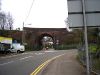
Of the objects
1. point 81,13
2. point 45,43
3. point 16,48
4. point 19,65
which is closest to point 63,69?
point 19,65

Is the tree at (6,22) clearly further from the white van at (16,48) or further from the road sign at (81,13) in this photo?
the road sign at (81,13)

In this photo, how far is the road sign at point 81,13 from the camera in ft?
32.2

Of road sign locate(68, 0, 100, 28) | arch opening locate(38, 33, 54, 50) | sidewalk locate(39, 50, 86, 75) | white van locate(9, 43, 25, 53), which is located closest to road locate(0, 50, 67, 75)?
sidewalk locate(39, 50, 86, 75)

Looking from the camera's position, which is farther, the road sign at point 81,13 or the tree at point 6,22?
the tree at point 6,22

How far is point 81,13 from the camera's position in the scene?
9.90 m

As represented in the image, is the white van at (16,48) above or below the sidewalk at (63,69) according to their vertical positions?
above

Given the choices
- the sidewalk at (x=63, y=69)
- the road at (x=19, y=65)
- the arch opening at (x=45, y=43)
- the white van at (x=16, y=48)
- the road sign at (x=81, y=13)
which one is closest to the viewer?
the road sign at (x=81, y=13)

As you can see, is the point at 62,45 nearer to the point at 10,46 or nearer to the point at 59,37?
the point at 59,37

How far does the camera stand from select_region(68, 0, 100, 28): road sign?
32.2 ft

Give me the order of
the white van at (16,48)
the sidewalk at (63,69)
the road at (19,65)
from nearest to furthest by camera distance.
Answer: the sidewalk at (63,69) → the road at (19,65) → the white van at (16,48)

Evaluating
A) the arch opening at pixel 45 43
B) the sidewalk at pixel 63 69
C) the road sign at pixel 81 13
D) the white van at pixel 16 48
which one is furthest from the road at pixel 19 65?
the arch opening at pixel 45 43

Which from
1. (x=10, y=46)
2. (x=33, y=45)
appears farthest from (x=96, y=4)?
(x=33, y=45)

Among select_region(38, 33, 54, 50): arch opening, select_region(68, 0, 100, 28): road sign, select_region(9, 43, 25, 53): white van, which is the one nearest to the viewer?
select_region(68, 0, 100, 28): road sign

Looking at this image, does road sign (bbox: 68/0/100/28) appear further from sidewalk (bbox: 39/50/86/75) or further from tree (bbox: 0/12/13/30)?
tree (bbox: 0/12/13/30)
